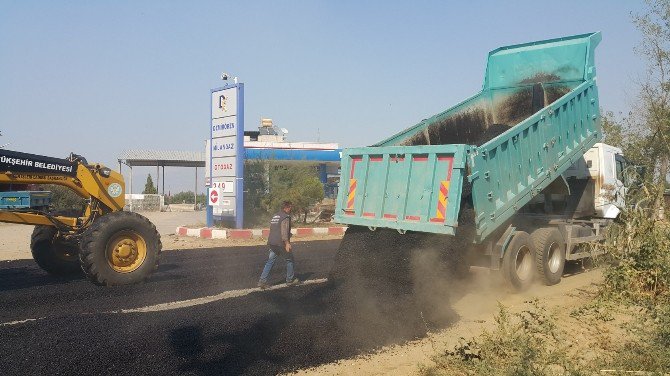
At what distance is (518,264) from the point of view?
8664 millimetres

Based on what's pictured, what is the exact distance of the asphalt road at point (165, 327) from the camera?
5.09m

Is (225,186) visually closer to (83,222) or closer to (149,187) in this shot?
(83,222)

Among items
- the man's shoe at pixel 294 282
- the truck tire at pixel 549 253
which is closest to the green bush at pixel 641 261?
the truck tire at pixel 549 253

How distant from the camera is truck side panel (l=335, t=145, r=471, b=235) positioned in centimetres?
724

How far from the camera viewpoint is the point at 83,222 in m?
9.36

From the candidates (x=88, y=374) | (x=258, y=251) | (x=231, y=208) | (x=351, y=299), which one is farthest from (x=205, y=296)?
(x=231, y=208)

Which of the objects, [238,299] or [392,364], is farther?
[238,299]

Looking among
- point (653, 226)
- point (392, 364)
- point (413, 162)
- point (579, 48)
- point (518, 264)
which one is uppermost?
point (579, 48)

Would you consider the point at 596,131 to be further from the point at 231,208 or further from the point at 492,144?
the point at 231,208

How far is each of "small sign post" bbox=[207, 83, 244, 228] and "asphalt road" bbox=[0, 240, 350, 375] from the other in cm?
846

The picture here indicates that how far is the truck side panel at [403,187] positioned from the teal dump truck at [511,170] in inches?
0.6

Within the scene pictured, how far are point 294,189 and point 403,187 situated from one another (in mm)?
12274

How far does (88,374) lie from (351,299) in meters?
3.54

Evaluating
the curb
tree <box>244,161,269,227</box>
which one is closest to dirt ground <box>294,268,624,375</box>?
the curb
